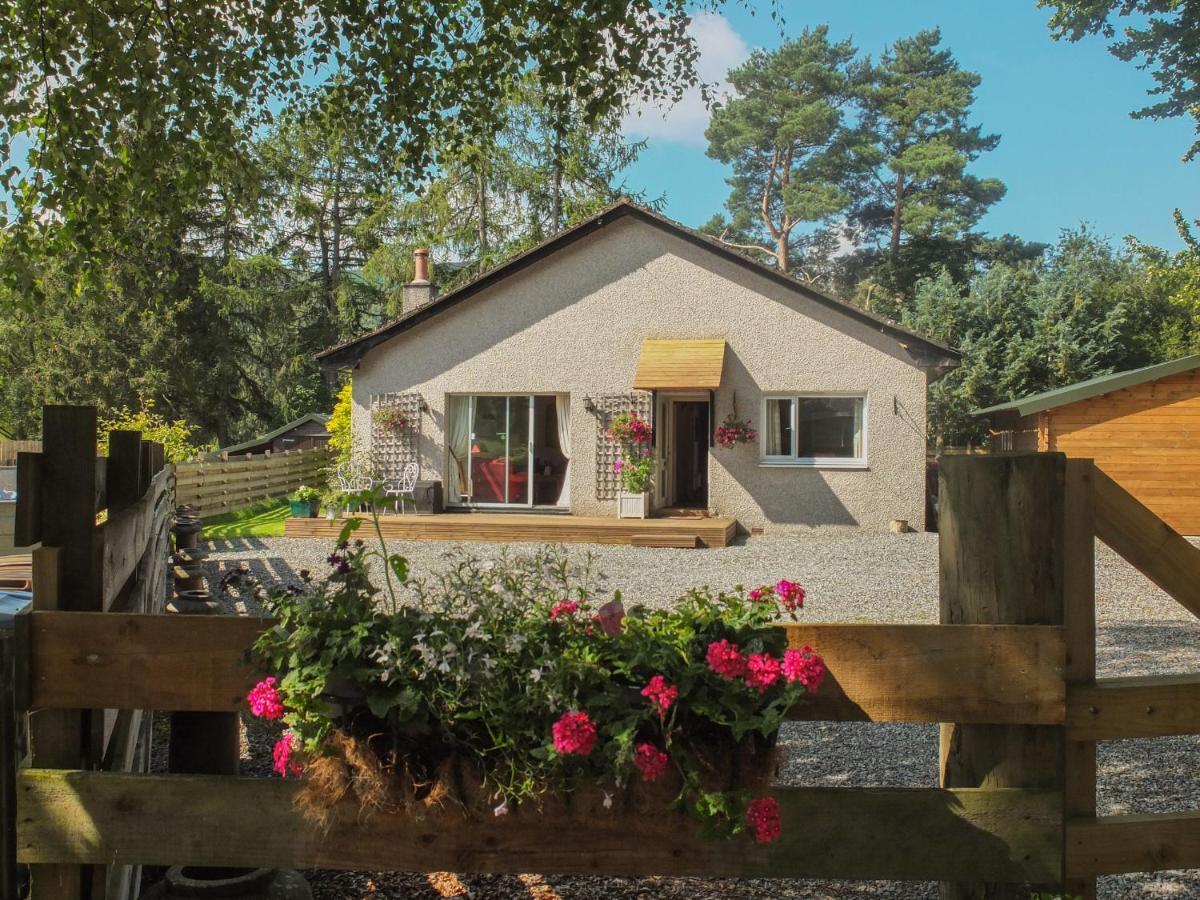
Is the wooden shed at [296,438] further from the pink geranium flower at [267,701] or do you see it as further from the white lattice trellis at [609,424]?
the pink geranium flower at [267,701]

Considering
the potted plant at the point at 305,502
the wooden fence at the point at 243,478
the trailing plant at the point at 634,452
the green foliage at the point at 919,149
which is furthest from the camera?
the green foliage at the point at 919,149

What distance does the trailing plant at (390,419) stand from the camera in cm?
1736

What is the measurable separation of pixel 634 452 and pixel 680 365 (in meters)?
1.66

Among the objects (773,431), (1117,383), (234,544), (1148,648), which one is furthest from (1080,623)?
(1117,383)

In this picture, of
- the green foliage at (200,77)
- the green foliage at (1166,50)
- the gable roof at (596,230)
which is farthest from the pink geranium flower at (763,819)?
the green foliage at (1166,50)

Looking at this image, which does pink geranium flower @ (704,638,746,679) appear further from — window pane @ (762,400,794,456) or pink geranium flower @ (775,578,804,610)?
window pane @ (762,400,794,456)

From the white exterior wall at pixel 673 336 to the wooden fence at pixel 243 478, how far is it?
321 centimetres

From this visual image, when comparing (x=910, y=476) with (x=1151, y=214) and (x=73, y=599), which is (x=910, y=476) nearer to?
(x=73, y=599)

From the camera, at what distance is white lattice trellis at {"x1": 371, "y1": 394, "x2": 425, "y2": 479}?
17531 millimetres

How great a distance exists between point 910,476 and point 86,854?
15.0 metres

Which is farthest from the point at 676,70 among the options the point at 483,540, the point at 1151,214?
the point at 1151,214

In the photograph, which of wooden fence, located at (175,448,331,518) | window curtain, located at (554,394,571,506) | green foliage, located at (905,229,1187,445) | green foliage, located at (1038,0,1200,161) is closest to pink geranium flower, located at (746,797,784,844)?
window curtain, located at (554,394,571,506)

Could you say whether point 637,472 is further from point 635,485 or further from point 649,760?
point 649,760

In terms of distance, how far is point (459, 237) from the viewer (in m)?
28.4
